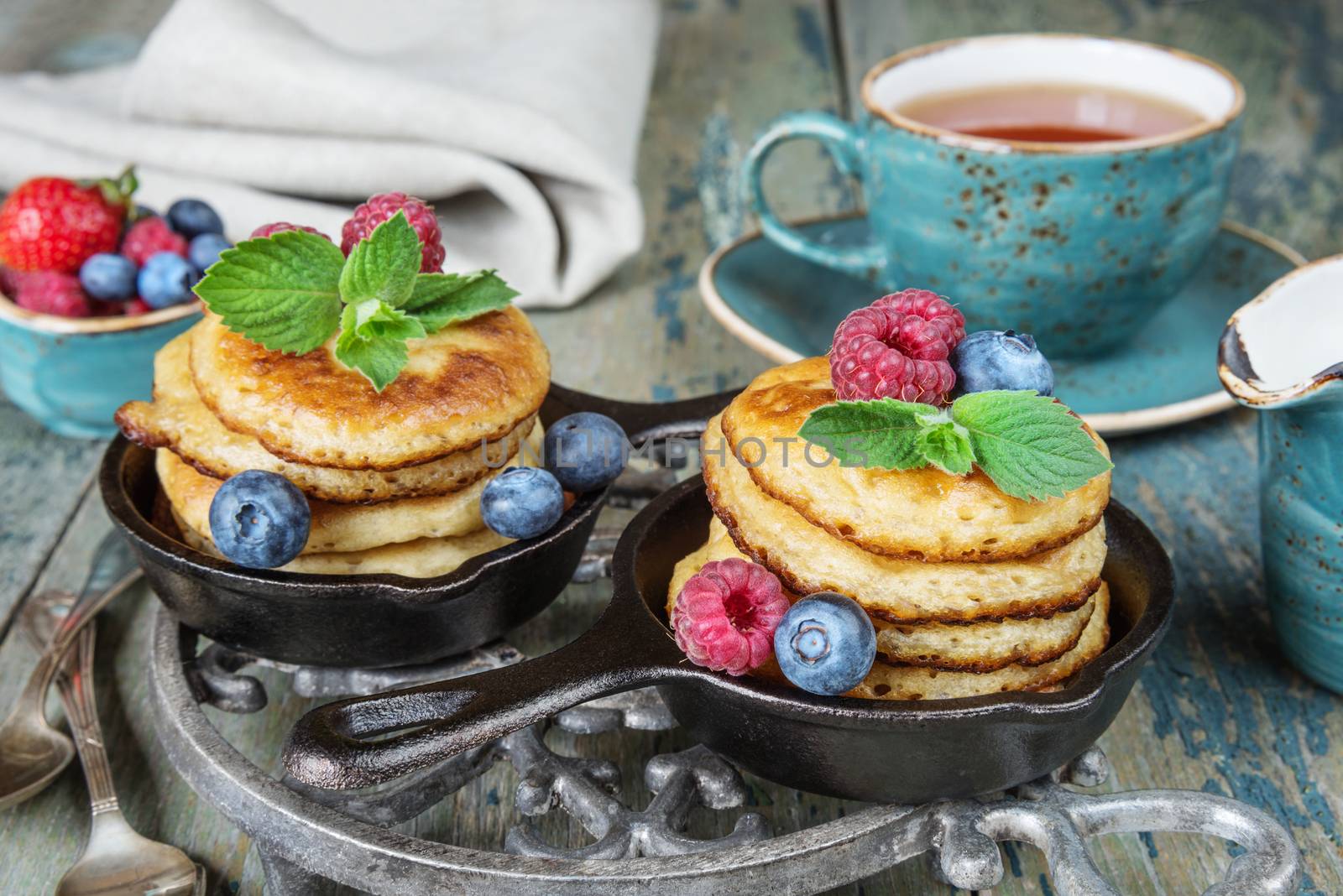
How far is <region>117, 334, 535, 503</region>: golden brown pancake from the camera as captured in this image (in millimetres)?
1433

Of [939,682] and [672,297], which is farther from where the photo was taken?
[672,297]

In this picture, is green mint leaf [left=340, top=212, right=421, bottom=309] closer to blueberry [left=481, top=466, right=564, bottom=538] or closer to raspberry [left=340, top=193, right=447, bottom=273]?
raspberry [left=340, top=193, right=447, bottom=273]

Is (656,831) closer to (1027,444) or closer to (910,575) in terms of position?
(910,575)

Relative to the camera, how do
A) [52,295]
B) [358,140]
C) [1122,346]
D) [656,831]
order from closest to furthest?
1. [656,831]
2. [52,295]
3. [1122,346]
4. [358,140]

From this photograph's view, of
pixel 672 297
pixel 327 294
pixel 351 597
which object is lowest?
pixel 672 297

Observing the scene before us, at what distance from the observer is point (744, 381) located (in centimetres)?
238

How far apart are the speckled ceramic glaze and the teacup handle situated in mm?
870

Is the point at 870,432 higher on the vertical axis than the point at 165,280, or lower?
higher

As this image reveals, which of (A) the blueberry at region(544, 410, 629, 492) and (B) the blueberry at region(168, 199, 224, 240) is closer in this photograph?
(A) the blueberry at region(544, 410, 629, 492)

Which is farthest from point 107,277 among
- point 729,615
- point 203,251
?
point 729,615

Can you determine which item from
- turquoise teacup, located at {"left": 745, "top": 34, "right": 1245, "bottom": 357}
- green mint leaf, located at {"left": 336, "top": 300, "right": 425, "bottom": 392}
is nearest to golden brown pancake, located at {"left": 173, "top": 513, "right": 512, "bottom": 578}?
green mint leaf, located at {"left": 336, "top": 300, "right": 425, "bottom": 392}

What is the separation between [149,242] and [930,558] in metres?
1.58

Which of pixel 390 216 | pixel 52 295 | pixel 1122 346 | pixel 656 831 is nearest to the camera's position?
pixel 656 831

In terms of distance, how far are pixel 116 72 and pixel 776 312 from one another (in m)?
1.90
